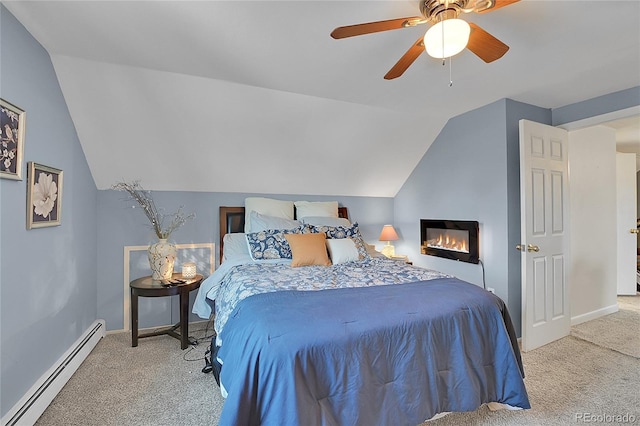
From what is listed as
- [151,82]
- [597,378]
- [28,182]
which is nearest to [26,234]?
[28,182]

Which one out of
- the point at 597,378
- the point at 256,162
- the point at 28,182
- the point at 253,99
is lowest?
the point at 597,378

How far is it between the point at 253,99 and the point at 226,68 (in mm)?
470

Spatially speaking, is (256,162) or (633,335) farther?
(256,162)

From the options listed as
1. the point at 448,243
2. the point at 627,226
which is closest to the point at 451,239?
the point at 448,243

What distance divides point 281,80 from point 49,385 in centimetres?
269

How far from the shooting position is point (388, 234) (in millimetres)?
4082

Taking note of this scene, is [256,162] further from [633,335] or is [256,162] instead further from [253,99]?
[633,335]

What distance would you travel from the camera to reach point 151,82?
242 centimetres

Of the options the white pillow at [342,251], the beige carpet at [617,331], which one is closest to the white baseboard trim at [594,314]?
A: the beige carpet at [617,331]

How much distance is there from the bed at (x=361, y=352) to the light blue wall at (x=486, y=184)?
124cm

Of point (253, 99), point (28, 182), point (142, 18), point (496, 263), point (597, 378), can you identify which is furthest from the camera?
point (496, 263)

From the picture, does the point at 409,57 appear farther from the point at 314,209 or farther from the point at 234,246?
the point at 234,246

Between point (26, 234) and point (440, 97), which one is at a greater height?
point (440, 97)

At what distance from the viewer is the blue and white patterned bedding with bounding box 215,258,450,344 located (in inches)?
76.9
